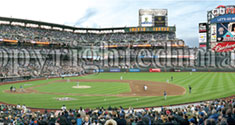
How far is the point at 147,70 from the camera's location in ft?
242

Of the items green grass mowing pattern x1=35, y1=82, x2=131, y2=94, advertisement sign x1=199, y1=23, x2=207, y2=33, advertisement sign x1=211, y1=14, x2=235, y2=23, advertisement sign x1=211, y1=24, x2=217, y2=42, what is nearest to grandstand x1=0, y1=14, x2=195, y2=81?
advertisement sign x1=199, y1=23, x2=207, y2=33

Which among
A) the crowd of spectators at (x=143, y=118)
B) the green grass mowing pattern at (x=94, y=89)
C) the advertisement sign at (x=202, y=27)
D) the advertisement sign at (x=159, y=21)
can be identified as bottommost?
the green grass mowing pattern at (x=94, y=89)

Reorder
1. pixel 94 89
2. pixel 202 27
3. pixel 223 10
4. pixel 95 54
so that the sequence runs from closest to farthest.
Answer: pixel 94 89
pixel 223 10
pixel 202 27
pixel 95 54

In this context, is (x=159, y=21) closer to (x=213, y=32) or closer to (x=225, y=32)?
(x=213, y=32)

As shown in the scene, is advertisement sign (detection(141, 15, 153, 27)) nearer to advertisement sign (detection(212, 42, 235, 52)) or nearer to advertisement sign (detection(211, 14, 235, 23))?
advertisement sign (detection(211, 14, 235, 23))

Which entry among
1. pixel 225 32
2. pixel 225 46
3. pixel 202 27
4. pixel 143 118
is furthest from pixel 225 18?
pixel 143 118

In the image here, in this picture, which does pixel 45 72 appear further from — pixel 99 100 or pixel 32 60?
pixel 99 100

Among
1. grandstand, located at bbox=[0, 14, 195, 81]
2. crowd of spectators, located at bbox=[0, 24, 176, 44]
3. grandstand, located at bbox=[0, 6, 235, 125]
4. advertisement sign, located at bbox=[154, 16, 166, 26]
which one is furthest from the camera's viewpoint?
advertisement sign, located at bbox=[154, 16, 166, 26]

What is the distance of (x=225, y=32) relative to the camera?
55.1 meters

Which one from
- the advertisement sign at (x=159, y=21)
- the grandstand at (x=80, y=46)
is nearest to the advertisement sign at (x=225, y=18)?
the grandstand at (x=80, y=46)

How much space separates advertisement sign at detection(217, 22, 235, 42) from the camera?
5422 centimetres

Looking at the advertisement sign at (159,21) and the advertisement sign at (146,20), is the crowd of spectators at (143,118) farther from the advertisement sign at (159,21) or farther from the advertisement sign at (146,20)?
the advertisement sign at (159,21)

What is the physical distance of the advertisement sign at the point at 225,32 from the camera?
54222mm

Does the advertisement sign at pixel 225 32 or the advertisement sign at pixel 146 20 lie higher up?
the advertisement sign at pixel 146 20
